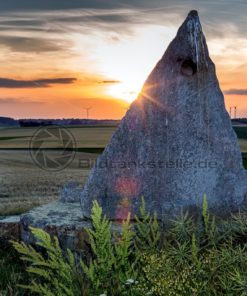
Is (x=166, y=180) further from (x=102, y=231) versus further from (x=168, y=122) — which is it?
(x=102, y=231)

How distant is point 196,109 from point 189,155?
27.1 inches

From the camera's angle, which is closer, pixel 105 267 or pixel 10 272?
pixel 105 267

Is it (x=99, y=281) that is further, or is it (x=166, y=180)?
(x=166, y=180)

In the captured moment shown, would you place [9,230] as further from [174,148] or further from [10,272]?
[174,148]

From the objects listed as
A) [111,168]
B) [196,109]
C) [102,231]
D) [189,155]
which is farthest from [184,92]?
[102,231]

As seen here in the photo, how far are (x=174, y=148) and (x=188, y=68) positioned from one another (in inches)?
48.3

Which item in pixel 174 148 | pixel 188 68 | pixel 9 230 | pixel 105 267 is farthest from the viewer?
pixel 9 230

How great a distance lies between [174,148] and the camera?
24.0 feet

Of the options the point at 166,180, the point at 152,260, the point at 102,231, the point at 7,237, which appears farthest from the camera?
the point at 7,237

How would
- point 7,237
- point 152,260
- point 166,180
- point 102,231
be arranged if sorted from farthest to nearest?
point 7,237, point 166,180, point 102,231, point 152,260

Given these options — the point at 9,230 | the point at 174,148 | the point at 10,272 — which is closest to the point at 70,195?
the point at 9,230

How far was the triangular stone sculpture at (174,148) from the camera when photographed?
23.9ft

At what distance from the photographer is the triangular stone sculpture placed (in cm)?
729

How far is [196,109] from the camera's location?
739 cm
